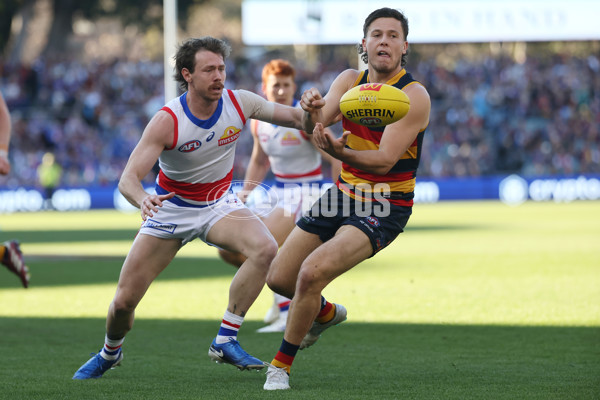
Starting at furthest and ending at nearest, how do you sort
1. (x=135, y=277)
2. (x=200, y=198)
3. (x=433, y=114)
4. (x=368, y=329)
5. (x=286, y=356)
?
(x=433, y=114) → (x=368, y=329) → (x=200, y=198) → (x=135, y=277) → (x=286, y=356)

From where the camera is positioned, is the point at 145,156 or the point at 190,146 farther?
the point at 190,146

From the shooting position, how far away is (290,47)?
57625 mm

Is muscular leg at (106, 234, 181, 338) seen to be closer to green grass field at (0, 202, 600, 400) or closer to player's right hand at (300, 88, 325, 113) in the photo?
green grass field at (0, 202, 600, 400)

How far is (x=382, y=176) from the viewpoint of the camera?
6.63 metres

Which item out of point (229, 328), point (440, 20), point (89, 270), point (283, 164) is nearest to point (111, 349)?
point (229, 328)

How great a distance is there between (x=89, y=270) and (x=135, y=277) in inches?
341

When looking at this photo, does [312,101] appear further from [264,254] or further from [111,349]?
[111,349]

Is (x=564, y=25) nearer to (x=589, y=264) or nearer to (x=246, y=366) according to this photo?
(x=589, y=264)

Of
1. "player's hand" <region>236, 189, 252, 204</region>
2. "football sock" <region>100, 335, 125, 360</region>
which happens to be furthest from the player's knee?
"player's hand" <region>236, 189, 252, 204</region>

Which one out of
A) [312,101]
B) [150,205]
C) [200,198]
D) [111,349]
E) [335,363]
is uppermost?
[312,101]

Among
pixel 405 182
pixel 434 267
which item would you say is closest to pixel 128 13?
pixel 434 267

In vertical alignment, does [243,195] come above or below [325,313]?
above

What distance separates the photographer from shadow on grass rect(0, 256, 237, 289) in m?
13.8

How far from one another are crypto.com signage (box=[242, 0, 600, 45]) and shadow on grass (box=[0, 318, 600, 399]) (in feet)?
106
